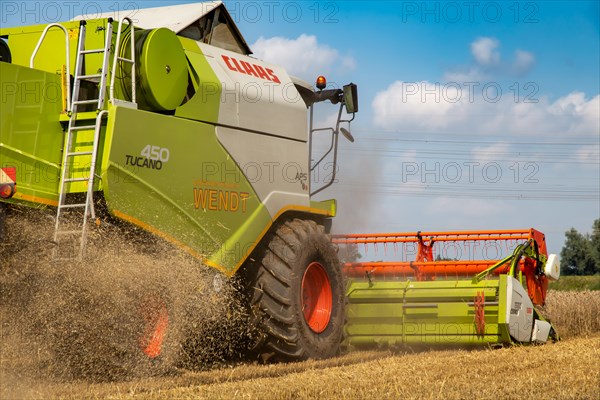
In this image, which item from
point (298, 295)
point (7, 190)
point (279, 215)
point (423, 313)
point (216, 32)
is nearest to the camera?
point (7, 190)

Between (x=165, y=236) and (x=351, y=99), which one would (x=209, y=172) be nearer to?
(x=165, y=236)

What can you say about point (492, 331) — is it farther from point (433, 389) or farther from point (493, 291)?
point (433, 389)

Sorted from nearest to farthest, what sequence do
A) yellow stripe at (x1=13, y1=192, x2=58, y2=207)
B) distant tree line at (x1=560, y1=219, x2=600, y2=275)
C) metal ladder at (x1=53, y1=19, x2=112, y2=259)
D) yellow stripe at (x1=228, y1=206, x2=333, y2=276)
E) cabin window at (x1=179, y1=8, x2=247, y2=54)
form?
yellow stripe at (x1=13, y1=192, x2=58, y2=207) < metal ladder at (x1=53, y1=19, x2=112, y2=259) < yellow stripe at (x1=228, y1=206, x2=333, y2=276) < cabin window at (x1=179, y1=8, x2=247, y2=54) < distant tree line at (x1=560, y1=219, x2=600, y2=275)

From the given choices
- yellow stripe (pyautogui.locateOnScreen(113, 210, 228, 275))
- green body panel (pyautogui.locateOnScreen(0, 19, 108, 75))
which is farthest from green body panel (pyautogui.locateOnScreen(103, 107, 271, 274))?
green body panel (pyautogui.locateOnScreen(0, 19, 108, 75))

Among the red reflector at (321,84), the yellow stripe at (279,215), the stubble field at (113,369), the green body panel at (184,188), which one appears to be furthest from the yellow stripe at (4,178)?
the red reflector at (321,84)

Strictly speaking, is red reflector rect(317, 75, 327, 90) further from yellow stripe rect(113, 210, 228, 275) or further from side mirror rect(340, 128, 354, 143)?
yellow stripe rect(113, 210, 228, 275)

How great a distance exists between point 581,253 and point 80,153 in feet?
192

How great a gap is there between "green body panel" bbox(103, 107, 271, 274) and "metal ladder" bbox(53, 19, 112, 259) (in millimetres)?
113

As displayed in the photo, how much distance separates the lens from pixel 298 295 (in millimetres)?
7270

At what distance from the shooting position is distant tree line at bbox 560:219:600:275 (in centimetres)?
5688

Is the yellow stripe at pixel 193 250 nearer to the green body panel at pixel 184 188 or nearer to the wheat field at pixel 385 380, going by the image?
the green body panel at pixel 184 188

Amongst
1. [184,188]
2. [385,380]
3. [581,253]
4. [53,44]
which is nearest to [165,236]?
[184,188]

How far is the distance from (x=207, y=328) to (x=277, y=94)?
2.33 meters

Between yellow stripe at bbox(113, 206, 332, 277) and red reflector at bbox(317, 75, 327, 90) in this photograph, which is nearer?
yellow stripe at bbox(113, 206, 332, 277)
